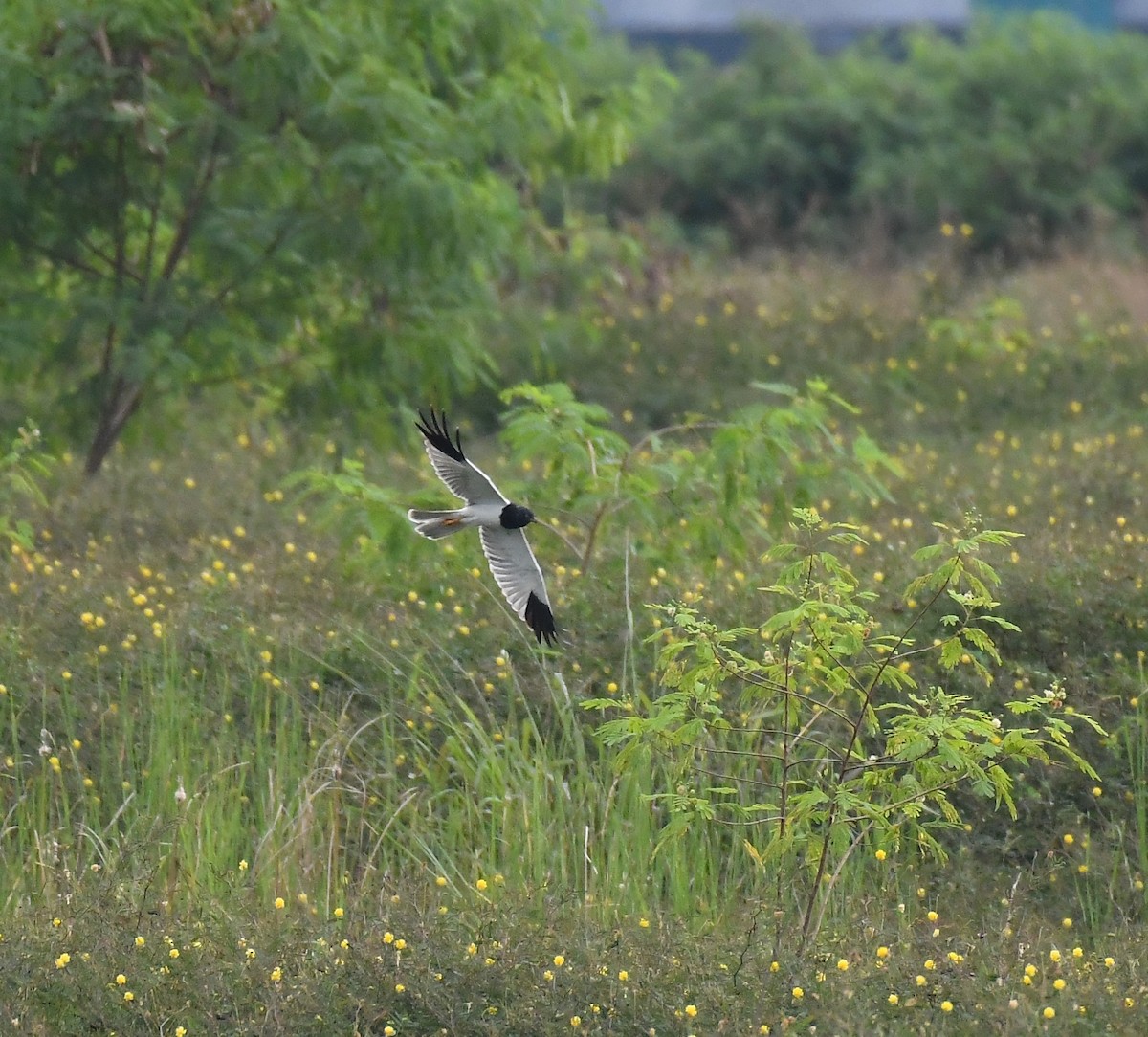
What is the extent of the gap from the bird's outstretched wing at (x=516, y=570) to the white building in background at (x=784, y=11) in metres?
24.2

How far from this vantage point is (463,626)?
6203 millimetres

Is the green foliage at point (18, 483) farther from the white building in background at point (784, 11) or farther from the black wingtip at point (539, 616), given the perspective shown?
the white building in background at point (784, 11)

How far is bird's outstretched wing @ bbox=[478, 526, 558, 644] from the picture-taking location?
17.2ft

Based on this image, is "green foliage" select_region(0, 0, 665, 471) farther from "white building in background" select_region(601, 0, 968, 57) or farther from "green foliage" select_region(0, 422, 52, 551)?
"white building in background" select_region(601, 0, 968, 57)

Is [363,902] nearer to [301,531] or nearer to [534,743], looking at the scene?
[534,743]

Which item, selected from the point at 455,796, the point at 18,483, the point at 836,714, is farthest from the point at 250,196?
the point at 836,714

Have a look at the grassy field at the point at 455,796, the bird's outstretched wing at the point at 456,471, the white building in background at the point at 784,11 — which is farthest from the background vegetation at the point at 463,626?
the white building in background at the point at 784,11

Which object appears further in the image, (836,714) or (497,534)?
(497,534)

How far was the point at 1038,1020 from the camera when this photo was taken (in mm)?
3791

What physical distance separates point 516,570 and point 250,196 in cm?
352

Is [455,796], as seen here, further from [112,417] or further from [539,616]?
[112,417]

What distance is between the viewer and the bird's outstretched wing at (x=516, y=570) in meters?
5.24

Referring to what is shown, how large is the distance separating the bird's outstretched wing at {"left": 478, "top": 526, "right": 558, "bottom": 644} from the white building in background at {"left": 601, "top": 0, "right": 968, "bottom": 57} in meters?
24.2

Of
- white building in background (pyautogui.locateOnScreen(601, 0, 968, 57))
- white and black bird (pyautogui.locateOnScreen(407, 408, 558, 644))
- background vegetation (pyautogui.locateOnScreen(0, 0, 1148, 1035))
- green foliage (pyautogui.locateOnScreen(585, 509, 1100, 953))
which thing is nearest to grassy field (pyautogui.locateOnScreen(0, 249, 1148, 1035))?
background vegetation (pyautogui.locateOnScreen(0, 0, 1148, 1035))
